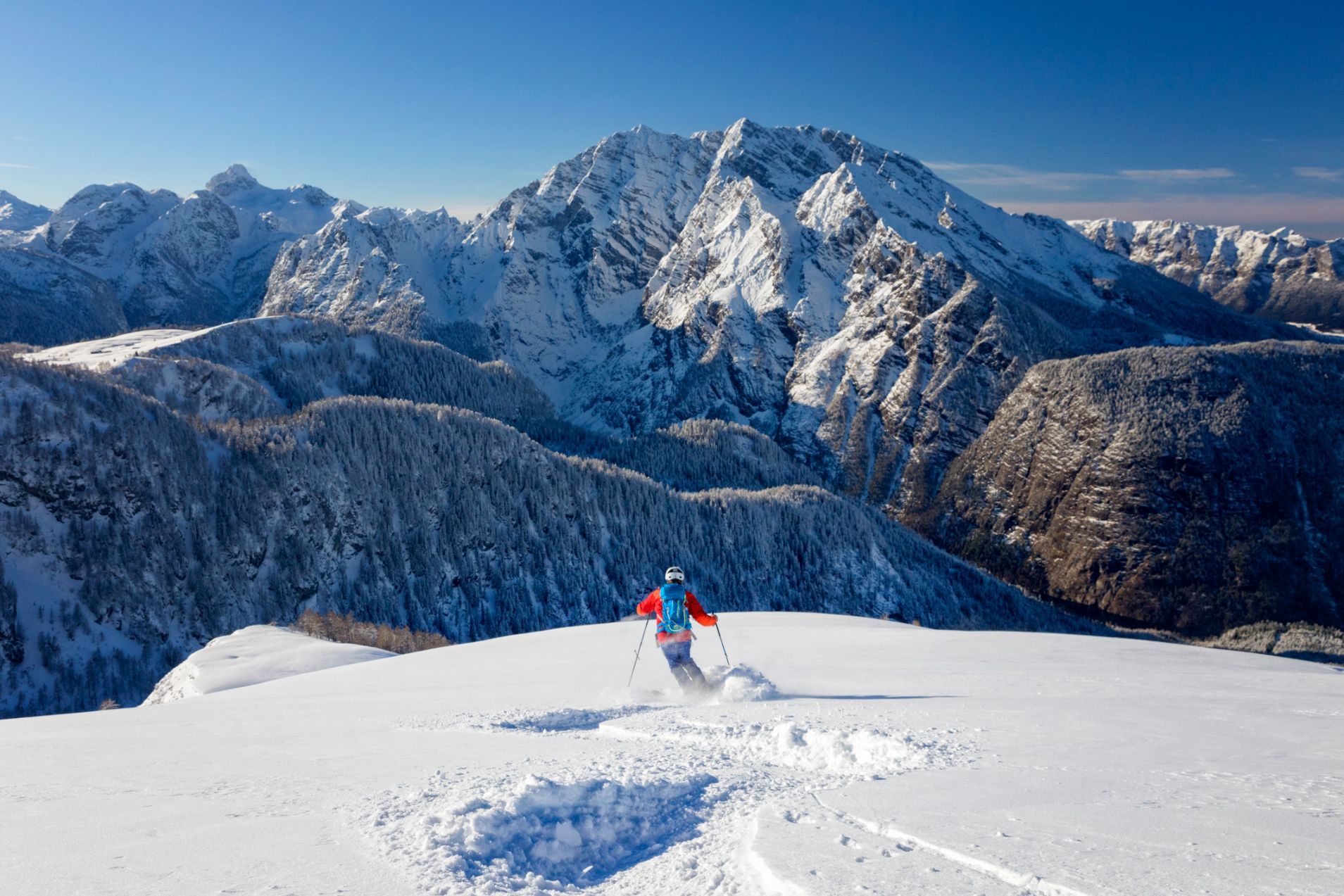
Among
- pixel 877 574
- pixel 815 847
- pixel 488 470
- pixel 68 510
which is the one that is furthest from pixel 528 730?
pixel 877 574

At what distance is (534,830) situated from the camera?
244 inches

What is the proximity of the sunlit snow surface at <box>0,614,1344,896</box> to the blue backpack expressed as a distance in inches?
64.9

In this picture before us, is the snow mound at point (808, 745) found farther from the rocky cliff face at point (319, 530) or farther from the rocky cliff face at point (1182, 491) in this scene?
the rocky cliff face at point (1182, 491)

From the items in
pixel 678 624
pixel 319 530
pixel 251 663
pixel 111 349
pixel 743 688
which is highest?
pixel 111 349

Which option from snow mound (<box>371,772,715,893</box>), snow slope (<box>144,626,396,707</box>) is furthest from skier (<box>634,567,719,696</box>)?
snow slope (<box>144,626,396,707</box>)

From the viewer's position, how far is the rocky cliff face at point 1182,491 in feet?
483

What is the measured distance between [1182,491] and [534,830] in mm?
189342

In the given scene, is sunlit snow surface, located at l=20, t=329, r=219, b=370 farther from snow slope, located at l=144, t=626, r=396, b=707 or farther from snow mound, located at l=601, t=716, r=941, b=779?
snow mound, located at l=601, t=716, r=941, b=779

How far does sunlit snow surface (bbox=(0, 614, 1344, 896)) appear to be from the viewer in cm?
524

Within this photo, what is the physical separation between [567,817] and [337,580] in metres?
107

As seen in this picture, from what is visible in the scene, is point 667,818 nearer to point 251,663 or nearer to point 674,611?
point 674,611

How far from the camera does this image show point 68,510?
→ 3366 inches

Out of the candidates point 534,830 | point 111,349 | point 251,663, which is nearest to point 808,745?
point 534,830

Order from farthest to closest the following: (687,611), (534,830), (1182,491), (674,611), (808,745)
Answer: (1182,491), (687,611), (674,611), (808,745), (534,830)
